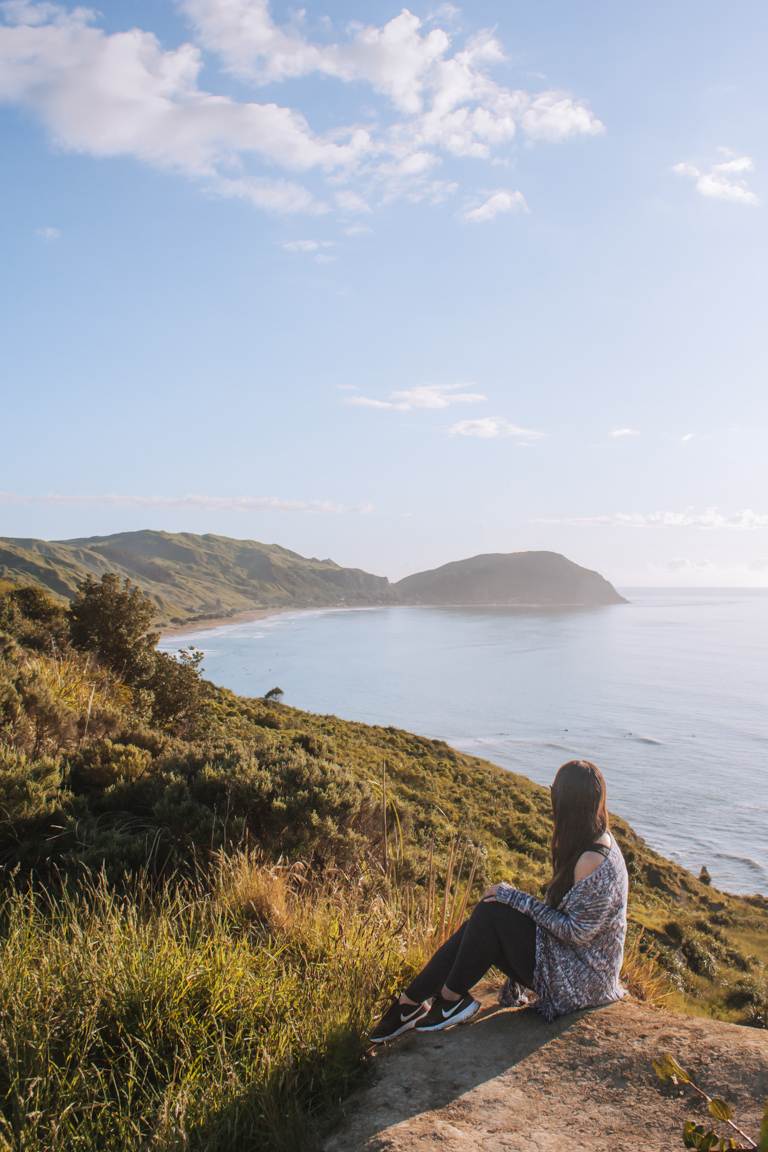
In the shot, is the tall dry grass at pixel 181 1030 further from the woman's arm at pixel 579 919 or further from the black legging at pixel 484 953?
the woman's arm at pixel 579 919

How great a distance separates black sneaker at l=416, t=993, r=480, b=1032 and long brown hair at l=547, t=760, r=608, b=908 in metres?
0.65

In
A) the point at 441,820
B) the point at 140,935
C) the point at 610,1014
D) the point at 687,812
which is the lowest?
the point at 687,812

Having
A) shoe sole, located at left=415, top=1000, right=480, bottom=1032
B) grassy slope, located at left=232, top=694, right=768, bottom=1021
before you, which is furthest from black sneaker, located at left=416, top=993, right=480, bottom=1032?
grassy slope, located at left=232, top=694, right=768, bottom=1021

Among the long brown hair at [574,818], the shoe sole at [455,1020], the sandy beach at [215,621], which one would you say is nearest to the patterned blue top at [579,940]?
the long brown hair at [574,818]

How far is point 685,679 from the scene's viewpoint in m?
73.8

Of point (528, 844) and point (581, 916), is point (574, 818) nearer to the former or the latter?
point (581, 916)

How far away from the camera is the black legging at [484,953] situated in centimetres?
347

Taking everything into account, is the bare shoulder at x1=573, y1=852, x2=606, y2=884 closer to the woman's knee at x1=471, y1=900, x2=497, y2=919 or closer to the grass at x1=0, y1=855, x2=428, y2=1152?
the woman's knee at x1=471, y1=900, x2=497, y2=919

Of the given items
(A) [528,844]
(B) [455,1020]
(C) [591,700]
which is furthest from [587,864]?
(C) [591,700]

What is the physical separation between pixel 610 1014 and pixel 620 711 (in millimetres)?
57802

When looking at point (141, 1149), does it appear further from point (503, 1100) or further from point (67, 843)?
point (67, 843)

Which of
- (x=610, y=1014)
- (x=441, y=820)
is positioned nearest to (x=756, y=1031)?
(x=610, y=1014)

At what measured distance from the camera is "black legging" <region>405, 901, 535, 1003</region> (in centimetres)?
347

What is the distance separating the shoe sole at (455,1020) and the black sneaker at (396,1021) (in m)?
0.05
